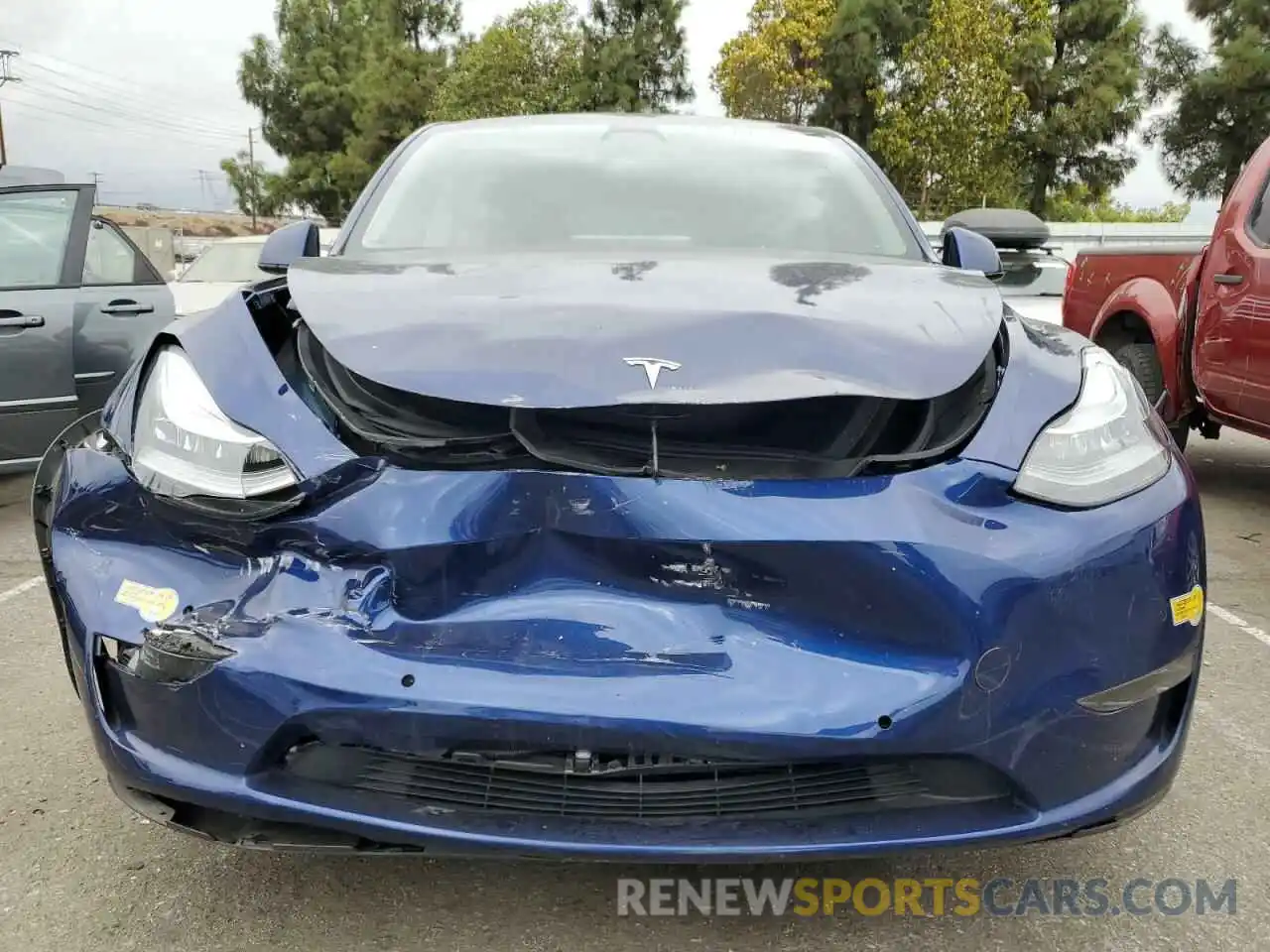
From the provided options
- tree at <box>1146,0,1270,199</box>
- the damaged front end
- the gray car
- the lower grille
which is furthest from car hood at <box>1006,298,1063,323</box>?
tree at <box>1146,0,1270,199</box>

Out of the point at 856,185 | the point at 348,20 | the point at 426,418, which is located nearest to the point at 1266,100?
the point at 856,185

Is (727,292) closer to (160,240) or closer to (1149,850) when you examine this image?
(1149,850)

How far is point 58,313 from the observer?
4.98 metres

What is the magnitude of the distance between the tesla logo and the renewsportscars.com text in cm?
99

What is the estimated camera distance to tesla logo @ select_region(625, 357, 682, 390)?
5.43 feet

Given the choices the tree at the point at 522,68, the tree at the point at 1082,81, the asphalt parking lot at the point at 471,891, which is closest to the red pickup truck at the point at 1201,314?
the asphalt parking lot at the point at 471,891

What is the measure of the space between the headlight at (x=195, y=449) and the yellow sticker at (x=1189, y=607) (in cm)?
135

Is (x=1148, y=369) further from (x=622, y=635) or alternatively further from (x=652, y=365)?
(x=622, y=635)

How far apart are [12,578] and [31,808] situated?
2.23 metres

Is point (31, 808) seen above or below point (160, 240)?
above

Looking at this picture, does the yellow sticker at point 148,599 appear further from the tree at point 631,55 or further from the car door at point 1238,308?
the tree at point 631,55

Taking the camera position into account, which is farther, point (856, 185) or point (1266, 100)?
point (1266, 100)

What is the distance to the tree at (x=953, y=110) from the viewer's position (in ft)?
97.5

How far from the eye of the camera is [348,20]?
149ft
